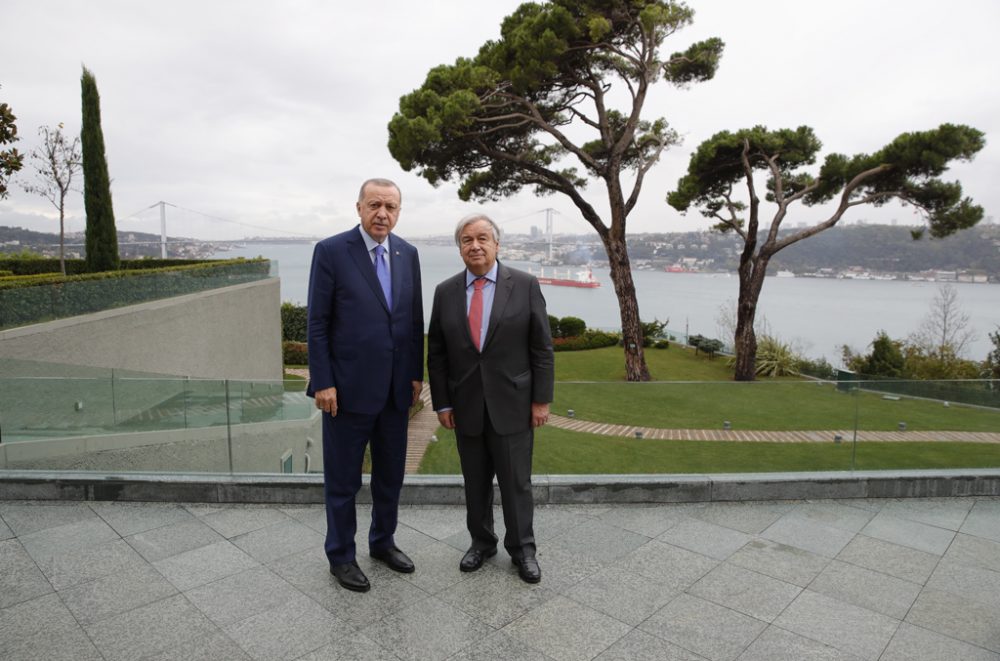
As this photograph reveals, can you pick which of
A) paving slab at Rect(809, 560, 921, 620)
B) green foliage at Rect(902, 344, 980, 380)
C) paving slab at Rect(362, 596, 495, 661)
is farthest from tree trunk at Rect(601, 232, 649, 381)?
paving slab at Rect(362, 596, 495, 661)

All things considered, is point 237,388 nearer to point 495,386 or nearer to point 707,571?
point 495,386

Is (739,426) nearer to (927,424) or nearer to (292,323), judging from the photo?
(927,424)

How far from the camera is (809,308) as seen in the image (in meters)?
63.1

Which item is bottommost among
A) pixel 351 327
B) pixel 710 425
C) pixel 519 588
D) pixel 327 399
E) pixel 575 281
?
pixel 519 588

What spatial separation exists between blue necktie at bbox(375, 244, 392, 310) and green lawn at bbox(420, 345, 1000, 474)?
1.13 meters

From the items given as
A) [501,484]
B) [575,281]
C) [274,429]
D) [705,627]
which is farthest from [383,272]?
[575,281]

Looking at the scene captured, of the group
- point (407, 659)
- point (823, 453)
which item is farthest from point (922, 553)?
point (407, 659)

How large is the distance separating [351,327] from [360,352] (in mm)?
105

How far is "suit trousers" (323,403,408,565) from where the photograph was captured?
95.7 inches

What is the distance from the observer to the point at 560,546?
2.77 m

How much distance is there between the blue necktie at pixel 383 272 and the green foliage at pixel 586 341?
60.0 ft

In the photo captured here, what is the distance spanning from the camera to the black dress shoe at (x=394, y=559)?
2498 millimetres

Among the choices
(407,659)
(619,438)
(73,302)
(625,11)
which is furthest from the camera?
(625,11)

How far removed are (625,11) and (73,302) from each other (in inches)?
514
